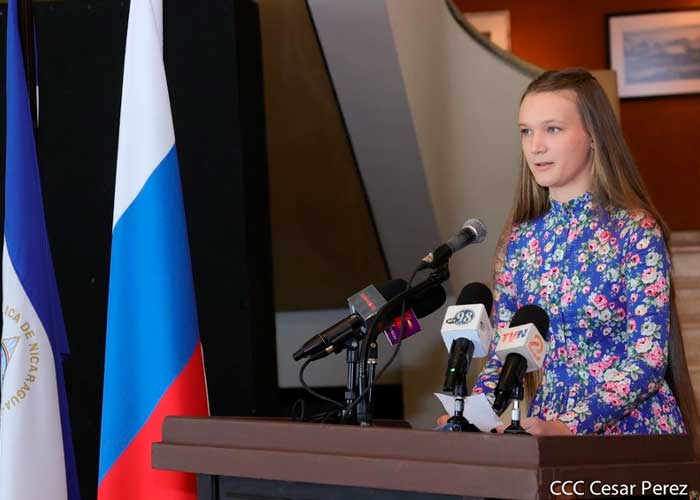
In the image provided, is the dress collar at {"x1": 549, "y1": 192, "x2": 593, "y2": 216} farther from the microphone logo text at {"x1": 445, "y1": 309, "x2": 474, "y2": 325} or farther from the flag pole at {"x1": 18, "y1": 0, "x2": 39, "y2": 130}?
the flag pole at {"x1": 18, "y1": 0, "x2": 39, "y2": 130}

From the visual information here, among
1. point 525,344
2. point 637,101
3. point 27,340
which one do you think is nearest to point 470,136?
point 27,340

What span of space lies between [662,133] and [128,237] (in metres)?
6.30

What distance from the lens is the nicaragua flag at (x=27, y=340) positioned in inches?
96.0

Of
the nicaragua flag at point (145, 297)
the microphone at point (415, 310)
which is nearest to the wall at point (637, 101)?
the nicaragua flag at point (145, 297)

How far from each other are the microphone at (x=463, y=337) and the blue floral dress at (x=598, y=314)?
413 millimetres

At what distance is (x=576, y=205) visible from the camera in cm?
226

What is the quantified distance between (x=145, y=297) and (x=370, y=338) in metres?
1.00

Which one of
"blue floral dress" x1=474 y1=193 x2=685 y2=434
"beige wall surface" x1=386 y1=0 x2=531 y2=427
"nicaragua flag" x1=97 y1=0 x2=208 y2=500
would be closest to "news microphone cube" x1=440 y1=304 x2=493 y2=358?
"blue floral dress" x1=474 y1=193 x2=685 y2=434

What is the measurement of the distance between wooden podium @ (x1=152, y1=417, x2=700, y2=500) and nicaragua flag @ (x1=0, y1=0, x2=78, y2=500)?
0.72m

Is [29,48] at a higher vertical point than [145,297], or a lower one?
higher

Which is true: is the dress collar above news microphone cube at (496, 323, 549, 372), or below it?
above

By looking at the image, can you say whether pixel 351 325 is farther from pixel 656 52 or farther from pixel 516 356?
pixel 656 52

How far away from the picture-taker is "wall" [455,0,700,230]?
26.6 ft

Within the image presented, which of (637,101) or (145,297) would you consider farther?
(637,101)
